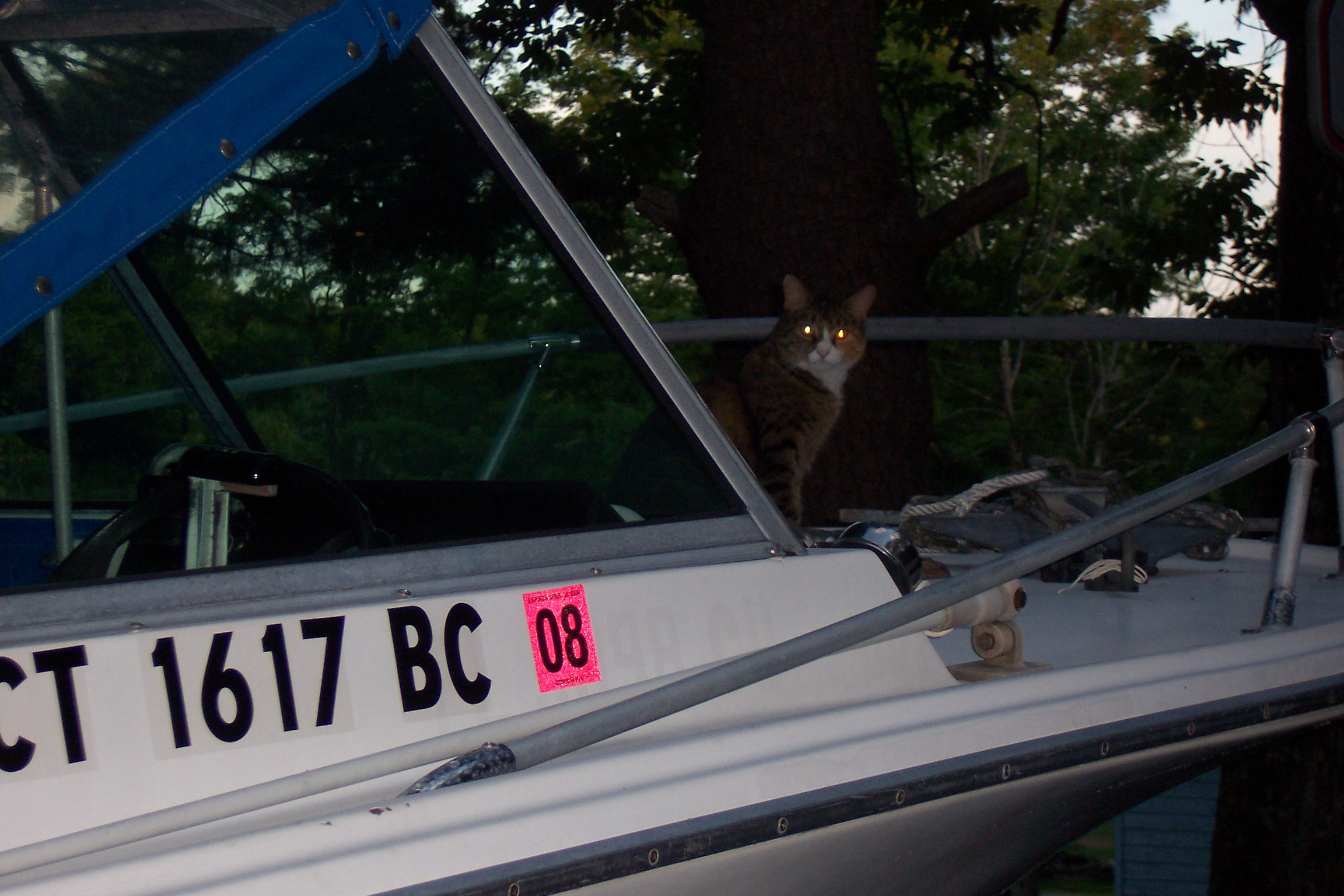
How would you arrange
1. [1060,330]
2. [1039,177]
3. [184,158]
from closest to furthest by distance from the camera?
1. [184,158]
2. [1060,330]
3. [1039,177]

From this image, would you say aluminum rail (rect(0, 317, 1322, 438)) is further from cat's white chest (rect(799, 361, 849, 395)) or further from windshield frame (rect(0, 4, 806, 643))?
cat's white chest (rect(799, 361, 849, 395))

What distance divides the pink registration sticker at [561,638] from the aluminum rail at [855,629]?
5.8 inches

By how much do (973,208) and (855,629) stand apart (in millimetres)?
4644

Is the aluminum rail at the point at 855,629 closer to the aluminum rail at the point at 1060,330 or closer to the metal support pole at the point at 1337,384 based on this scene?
the metal support pole at the point at 1337,384

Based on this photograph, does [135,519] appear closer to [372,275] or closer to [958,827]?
[372,275]

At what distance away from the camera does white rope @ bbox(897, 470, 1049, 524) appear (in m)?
2.88

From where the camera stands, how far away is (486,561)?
158 centimetres

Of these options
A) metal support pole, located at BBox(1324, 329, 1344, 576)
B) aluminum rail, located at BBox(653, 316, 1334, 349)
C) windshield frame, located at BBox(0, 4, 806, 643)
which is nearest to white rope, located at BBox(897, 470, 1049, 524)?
aluminum rail, located at BBox(653, 316, 1334, 349)

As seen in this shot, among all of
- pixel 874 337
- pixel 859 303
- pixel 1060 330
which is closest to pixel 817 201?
pixel 859 303

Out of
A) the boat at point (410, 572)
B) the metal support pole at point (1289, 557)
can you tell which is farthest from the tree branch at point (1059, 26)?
the boat at point (410, 572)

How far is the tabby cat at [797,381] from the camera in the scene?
4.77 m

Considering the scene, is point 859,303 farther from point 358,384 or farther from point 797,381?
point 358,384

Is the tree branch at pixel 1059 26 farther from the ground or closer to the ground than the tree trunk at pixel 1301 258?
farther from the ground

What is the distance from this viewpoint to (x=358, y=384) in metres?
1.72
